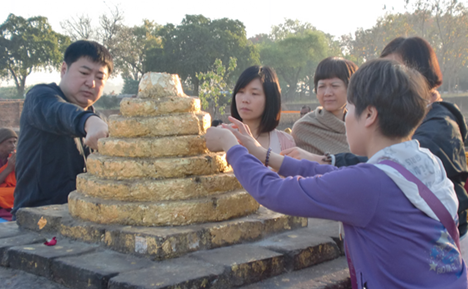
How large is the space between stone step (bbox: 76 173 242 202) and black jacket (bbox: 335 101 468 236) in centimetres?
97

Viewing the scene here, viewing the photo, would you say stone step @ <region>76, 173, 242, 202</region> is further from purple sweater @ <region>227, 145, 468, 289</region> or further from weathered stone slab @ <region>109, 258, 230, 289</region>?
purple sweater @ <region>227, 145, 468, 289</region>

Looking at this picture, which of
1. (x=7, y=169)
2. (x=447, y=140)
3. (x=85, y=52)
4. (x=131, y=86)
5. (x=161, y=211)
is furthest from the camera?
(x=131, y=86)

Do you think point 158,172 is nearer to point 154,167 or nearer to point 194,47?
point 154,167

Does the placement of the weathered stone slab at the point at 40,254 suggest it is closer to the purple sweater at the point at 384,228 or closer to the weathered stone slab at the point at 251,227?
the weathered stone slab at the point at 251,227

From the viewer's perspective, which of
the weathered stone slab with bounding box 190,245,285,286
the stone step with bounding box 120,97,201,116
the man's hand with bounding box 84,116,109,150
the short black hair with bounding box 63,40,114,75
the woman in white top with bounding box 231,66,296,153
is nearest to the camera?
the weathered stone slab with bounding box 190,245,285,286

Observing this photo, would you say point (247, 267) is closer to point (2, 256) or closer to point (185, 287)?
point (185, 287)

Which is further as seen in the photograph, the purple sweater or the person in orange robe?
the person in orange robe

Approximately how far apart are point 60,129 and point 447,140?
2021mm

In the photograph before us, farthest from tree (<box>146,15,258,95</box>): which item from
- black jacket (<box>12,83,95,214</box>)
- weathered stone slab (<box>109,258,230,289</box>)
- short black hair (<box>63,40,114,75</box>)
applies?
weathered stone slab (<box>109,258,230,289</box>)

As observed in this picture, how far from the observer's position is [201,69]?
3344 centimetres

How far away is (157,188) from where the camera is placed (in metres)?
1.92

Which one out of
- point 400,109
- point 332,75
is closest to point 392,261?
point 400,109

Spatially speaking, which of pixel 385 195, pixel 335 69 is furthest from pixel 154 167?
pixel 335 69

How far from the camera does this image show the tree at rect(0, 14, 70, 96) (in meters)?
31.9
